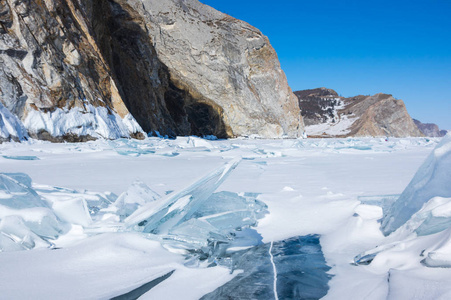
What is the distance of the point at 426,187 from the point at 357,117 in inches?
2443

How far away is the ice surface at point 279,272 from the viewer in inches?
53.1

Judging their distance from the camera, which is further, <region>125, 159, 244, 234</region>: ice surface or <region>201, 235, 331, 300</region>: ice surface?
Answer: <region>125, 159, 244, 234</region>: ice surface

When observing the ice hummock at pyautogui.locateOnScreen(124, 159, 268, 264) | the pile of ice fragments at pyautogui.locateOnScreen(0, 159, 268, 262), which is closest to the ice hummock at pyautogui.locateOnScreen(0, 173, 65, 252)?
the pile of ice fragments at pyautogui.locateOnScreen(0, 159, 268, 262)

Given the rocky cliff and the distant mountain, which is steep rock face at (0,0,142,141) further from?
the distant mountain

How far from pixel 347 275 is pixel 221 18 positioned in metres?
30.6

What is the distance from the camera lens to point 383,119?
51312 millimetres

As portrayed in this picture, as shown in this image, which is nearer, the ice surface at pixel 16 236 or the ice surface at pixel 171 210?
the ice surface at pixel 16 236

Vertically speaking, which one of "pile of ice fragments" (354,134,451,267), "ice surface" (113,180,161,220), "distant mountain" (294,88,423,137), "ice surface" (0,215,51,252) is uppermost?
"distant mountain" (294,88,423,137)

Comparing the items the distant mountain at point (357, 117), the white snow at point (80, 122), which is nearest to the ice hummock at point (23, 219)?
the white snow at point (80, 122)

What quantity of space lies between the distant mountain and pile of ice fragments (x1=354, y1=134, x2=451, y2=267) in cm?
5181

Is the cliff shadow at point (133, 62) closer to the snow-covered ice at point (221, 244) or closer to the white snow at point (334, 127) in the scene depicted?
the snow-covered ice at point (221, 244)

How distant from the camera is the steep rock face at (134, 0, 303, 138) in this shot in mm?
24750

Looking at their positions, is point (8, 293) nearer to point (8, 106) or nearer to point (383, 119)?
point (8, 106)

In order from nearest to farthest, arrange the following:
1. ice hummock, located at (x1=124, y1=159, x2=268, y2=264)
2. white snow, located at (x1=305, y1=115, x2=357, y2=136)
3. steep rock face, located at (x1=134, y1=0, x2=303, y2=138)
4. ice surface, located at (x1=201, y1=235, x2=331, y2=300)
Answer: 1. ice surface, located at (x1=201, y1=235, x2=331, y2=300)
2. ice hummock, located at (x1=124, y1=159, x2=268, y2=264)
3. steep rock face, located at (x1=134, y1=0, x2=303, y2=138)
4. white snow, located at (x1=305, y1=115, x2=357, y2=136)
